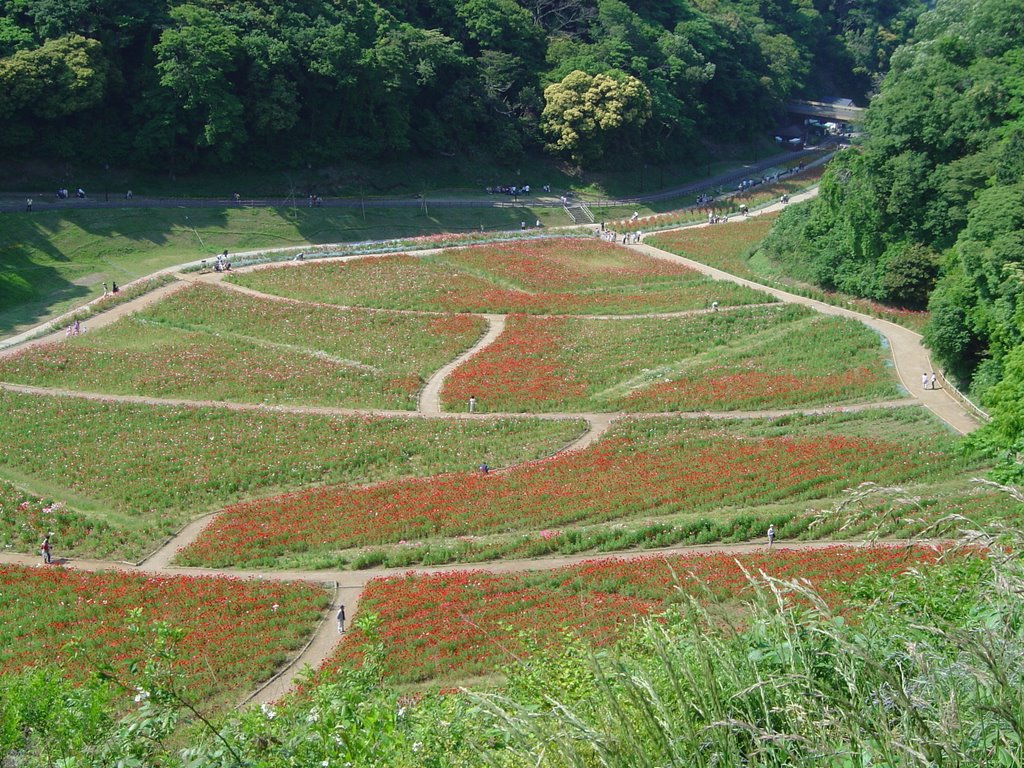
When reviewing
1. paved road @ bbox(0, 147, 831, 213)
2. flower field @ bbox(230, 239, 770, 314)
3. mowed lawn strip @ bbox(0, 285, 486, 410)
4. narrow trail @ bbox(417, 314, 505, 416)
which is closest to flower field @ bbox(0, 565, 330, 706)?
mowed lawn strip @ bbox(0, 285, 486, 410)

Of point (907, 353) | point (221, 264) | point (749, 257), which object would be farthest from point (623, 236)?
point (907, 353)

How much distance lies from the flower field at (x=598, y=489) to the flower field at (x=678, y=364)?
3.15 m

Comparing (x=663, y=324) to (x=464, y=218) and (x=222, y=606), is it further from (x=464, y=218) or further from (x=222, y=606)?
(x=222, y=606)

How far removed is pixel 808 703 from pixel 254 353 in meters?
34.6

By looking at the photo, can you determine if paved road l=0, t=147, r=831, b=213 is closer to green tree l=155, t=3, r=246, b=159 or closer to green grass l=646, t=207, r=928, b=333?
green tree l=155, t=3, r=246, b=159

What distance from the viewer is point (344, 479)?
3125 centimetres

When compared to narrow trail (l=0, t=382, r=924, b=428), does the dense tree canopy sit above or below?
above

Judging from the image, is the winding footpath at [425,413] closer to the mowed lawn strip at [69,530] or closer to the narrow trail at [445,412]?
the narrow trail at [445,412]

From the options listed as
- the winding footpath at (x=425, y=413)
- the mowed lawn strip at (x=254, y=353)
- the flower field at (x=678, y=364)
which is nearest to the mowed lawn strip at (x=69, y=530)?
the winding footpath at (x=425, y=413)

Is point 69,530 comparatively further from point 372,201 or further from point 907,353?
point 372,201

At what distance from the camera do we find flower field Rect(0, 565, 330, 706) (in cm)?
2077

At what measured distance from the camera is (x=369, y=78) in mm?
66812

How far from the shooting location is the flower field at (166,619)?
2077 cm

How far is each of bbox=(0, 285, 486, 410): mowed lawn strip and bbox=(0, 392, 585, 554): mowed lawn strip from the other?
6.92 feet
